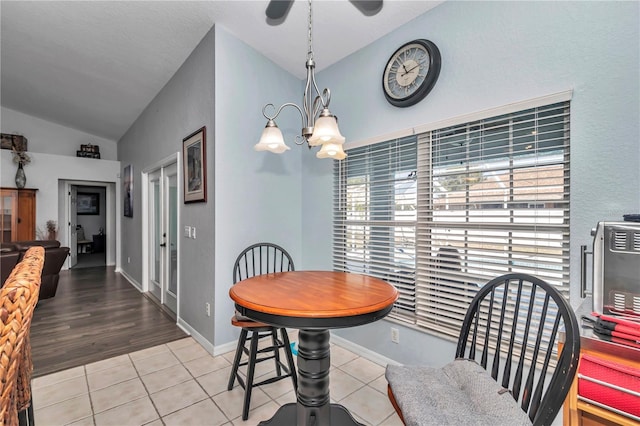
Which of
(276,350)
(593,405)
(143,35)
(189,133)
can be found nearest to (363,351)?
(276,350)

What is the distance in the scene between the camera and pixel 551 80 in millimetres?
1629

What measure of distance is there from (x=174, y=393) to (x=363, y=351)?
1.54 metres

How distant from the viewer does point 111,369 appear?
238cm

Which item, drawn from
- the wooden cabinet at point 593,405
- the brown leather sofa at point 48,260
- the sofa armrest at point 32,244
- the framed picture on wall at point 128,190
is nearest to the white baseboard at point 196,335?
the brown leather sofa at point 48,260

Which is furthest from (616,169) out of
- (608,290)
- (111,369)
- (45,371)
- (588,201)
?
(45,371)

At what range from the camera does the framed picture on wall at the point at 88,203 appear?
28.7 ft

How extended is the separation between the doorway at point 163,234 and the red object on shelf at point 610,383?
371cm

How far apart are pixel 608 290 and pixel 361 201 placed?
5.96 feet

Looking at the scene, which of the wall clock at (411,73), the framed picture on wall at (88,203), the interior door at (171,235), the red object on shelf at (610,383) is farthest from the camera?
the framed picture on wall at (88,203)

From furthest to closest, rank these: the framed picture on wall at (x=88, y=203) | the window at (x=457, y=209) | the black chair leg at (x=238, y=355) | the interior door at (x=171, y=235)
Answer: the framed picture on wall at (x=88, y=203) < the interior door at (x=171, y=235) < the black chair leg at (x=238, y=355) < the window at (x=457, y=209)

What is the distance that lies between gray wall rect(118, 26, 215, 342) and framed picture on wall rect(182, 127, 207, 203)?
0.08 m

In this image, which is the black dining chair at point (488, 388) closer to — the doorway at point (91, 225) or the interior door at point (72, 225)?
the interior door at point (72, 225)

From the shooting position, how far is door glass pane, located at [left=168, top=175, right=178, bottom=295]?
3654mm

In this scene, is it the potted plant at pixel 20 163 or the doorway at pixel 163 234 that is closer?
the doorway at pixel 163 234
